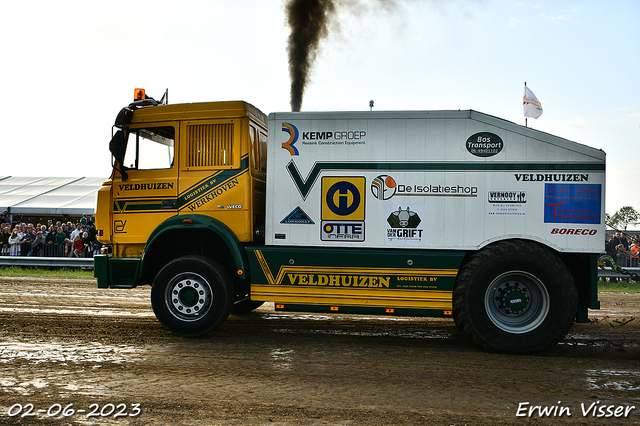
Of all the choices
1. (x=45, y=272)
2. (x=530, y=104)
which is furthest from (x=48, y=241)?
(x=530, y=104)

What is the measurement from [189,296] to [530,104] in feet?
26.1

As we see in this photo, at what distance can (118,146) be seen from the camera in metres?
7.11

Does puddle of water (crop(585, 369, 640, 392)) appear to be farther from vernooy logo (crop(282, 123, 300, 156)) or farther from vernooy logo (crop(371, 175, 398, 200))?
vernooy logo (crop(282, 123, 300, 156))

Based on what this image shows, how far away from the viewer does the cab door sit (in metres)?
7.08

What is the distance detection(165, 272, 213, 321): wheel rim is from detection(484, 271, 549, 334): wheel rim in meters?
3.86

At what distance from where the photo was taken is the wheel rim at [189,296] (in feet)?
22.3

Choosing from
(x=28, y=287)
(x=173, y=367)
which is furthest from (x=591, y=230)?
(x=28, y=287)

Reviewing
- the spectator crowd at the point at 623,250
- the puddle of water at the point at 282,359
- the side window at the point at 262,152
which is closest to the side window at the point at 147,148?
the side window at the point at 262,152

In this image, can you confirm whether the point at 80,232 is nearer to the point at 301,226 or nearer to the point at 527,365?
the point at 301,226

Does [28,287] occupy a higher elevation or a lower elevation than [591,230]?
lower

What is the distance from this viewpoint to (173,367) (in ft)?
17.6

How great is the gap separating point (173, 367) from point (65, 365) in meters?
1.21

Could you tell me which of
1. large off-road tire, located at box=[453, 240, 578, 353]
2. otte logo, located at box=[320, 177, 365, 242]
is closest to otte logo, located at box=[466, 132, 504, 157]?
large off-road tire, located at box=[453, 240, 578, 353]

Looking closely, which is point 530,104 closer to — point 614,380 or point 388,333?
point 388,333
